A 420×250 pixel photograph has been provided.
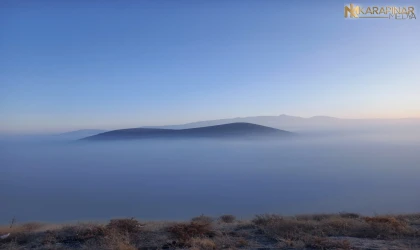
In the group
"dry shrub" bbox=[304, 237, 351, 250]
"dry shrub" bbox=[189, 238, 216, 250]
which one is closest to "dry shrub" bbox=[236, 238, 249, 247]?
"dry shrub" bbox=[189, 238, 216, 250]

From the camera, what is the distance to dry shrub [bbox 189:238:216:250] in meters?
7.00

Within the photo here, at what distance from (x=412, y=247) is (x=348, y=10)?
9571 mm

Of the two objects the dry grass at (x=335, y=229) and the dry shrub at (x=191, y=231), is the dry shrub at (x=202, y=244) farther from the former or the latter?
the dry grass at (x=335, y=229)

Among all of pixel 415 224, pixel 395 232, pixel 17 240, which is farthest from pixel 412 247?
pixel 17 240

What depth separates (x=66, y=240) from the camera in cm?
811

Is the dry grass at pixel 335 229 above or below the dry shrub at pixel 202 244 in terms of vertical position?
below

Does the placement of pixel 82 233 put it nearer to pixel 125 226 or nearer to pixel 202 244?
pixel 125 226

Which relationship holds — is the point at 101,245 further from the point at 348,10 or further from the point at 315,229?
the point at 348,10

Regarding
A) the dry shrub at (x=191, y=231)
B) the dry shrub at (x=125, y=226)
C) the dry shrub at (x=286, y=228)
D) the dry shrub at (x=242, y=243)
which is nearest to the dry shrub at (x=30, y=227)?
the dry shrub at (x=125, y=226)

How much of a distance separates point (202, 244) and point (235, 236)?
137 cm

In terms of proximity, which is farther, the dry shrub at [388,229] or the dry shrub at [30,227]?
the dry shrub at [30,227]

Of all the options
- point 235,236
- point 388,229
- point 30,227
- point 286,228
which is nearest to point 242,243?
point 235,236

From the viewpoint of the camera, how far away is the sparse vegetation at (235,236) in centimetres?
716

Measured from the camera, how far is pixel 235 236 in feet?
27.0
